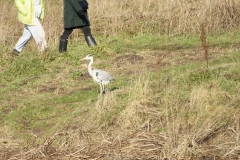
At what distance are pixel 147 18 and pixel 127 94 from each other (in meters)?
6.29

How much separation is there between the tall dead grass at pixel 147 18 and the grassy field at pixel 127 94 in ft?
0.10

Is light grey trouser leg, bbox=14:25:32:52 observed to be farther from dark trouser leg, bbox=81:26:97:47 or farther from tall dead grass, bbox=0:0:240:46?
dark trouser leg, bbox=81:26:97:47

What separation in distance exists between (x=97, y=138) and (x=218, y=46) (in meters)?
6.84

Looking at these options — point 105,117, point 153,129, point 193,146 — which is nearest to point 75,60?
point 105,117

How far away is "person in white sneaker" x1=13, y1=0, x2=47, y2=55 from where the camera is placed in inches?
560

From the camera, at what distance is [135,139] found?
7973mm

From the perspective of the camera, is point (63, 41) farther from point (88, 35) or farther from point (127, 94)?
point (127, 94)

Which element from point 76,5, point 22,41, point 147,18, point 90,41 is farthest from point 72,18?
point 147,18

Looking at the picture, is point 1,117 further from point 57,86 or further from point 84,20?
point 84,20

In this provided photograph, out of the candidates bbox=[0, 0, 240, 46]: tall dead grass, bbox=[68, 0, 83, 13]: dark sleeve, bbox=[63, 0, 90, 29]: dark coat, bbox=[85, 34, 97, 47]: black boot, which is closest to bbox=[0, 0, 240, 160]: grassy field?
bbox=[0, 0, 240, 46]: tall dead grass

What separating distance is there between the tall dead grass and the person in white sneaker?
0.92 meters

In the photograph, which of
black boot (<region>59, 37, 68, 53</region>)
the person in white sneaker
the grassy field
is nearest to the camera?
the grassy field

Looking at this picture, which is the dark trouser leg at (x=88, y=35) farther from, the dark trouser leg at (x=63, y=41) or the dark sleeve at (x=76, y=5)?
the dark sleeve at (x=76, y=5)

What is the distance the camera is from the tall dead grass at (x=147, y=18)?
15.8m
